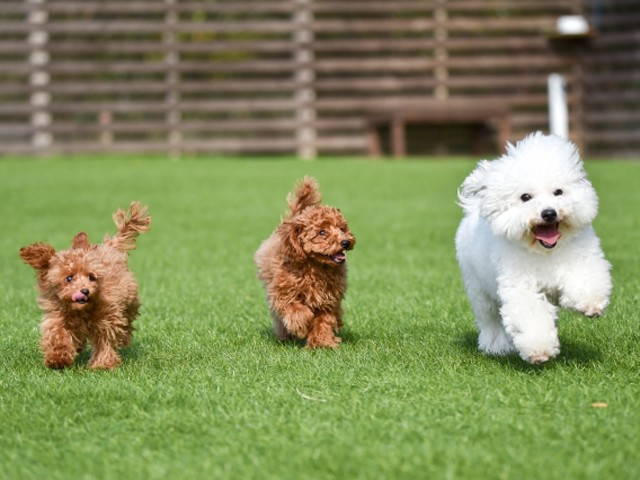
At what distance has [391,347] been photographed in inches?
175

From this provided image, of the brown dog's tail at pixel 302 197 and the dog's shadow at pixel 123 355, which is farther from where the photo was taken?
the brown dog's tail at pixel 302 197

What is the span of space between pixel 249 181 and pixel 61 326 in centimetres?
907

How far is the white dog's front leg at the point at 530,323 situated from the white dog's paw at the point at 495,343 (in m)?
0.34

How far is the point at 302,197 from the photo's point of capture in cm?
476

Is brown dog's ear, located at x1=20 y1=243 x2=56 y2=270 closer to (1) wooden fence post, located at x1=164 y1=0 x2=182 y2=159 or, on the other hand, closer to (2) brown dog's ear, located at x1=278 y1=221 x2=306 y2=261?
(2) brown dog's ear, located at x1=278 y1=221 x2=306 y2=261

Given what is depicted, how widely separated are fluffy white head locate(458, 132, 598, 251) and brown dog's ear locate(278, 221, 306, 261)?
91 cm

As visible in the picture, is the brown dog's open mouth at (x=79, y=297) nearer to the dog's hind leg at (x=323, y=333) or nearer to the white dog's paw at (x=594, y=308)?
the dog's hind leg at (x=323, y=333)

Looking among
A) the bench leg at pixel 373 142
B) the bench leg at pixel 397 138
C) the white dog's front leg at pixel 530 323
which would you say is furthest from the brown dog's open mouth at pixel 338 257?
the bench leg at pixel 373 142

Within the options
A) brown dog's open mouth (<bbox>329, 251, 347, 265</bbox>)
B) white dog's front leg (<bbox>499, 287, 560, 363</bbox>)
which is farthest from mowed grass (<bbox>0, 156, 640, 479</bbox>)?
brown dog's open mouth (<bbox>329, 251, 347, 265</bbox>)

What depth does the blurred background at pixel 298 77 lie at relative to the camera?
15.8 m

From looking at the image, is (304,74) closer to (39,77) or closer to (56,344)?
(39,77)

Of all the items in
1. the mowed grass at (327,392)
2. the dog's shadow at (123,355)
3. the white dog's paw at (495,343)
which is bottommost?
the dog's shadow at (123,355)

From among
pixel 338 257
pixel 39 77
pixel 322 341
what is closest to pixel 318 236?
pixel 338 257

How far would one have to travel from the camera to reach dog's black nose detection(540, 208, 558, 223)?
3.76 m
